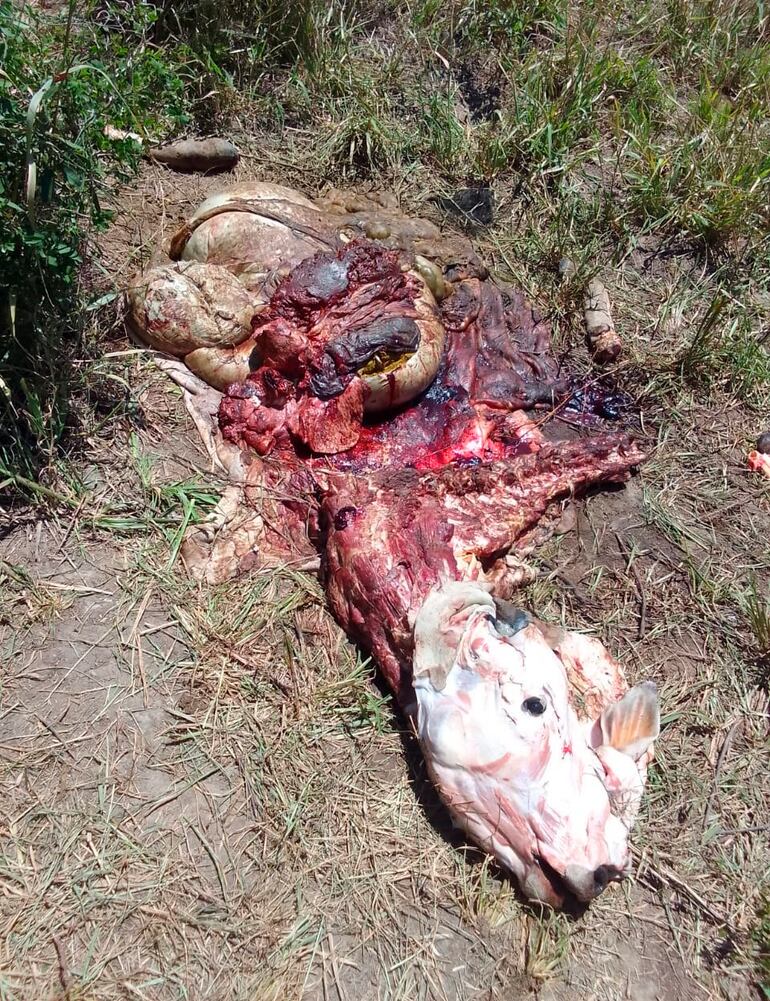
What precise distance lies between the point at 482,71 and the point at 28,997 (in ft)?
17.7

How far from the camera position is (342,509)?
118 inches

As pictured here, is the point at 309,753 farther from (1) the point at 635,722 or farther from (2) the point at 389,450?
(2) the point at 389,450

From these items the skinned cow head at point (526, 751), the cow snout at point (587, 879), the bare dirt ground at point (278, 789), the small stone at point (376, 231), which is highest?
the small stone at point (376, 231)

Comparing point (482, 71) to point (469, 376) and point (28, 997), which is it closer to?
point (469, 376)

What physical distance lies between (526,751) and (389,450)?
1518 mm

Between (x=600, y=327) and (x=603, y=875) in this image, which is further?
(x=600, y=327)

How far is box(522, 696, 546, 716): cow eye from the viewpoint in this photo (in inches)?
95.8

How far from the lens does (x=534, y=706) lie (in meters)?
2.44

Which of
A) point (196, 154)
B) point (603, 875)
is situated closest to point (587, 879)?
point (603, 875)

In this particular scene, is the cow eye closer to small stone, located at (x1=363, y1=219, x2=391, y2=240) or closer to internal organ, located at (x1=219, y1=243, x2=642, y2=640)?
internal organ, located at (x1=219, y1=243, x2=642, y2=640)

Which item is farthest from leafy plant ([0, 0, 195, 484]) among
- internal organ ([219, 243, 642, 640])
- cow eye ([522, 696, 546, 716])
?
cow eye ([522, 696, 546, 716])

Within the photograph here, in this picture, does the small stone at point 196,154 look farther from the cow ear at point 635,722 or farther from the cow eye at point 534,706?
the cow ear at point 635,722

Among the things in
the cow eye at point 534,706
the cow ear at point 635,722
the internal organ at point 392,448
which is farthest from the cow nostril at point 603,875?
the internal organ at point 392,448

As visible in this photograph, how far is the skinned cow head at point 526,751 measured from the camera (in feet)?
7.71
